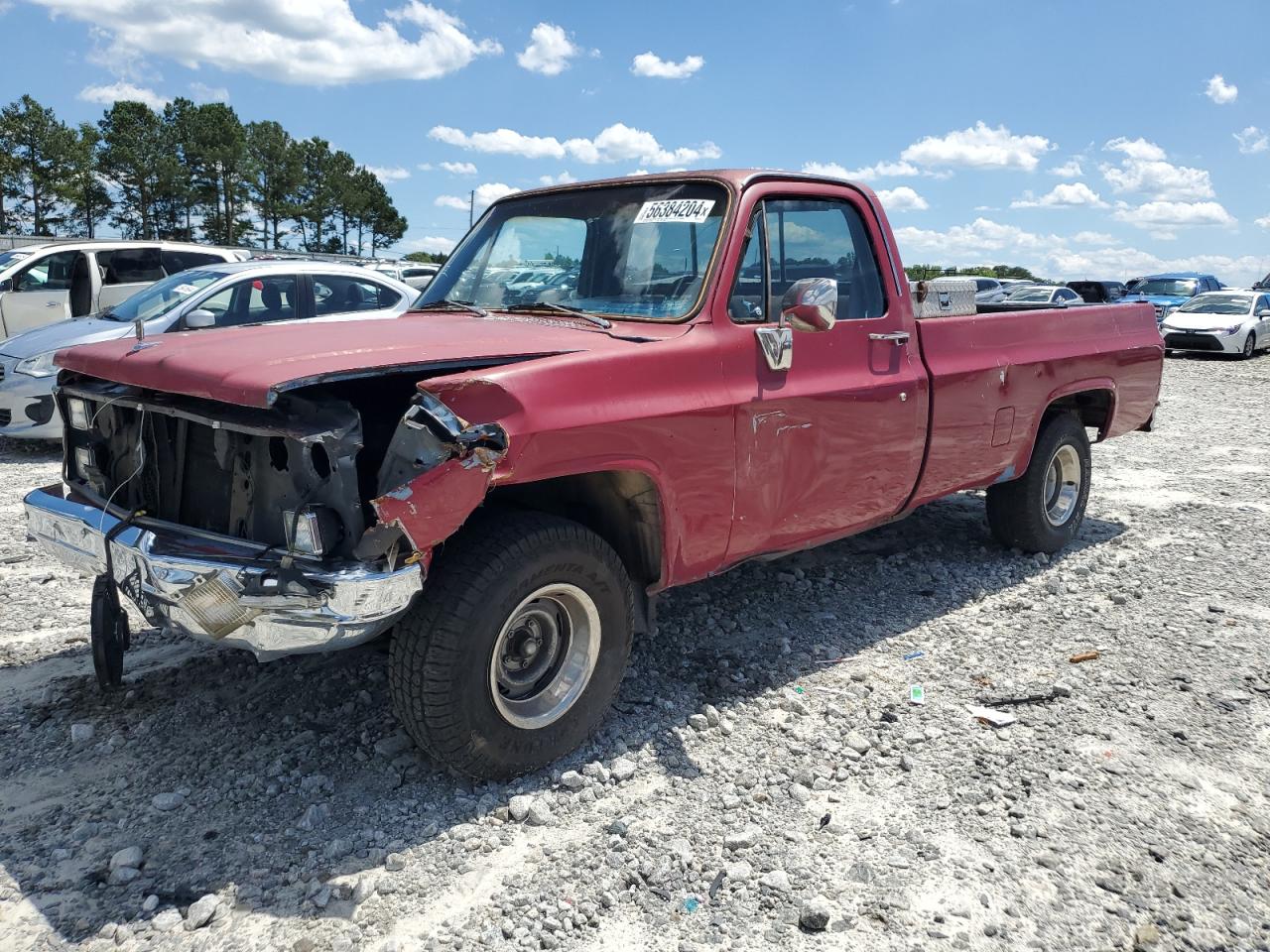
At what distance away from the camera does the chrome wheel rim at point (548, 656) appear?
3201 mm

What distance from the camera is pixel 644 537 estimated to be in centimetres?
344

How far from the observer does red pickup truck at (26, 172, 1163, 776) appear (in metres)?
2.72

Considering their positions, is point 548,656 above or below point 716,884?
above

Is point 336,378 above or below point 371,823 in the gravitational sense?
above

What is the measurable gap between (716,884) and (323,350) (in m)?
1.96

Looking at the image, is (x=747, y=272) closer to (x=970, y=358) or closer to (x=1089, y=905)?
(x=970, y=358)

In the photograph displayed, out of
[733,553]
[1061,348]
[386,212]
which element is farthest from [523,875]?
[386,212]

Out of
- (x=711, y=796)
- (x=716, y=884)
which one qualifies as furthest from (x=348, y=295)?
(x=716, y=884)

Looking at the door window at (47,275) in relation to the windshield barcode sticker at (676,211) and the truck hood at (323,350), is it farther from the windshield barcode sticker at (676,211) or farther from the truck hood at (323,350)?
the windshield barcode sticker at (676,211)

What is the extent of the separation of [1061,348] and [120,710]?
Result: 4.95 m

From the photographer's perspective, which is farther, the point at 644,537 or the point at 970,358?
the point at 970,358

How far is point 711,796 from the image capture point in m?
3.18

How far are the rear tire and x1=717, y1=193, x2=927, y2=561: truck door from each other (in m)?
1.40

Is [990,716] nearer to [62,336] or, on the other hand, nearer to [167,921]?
[167,921]
